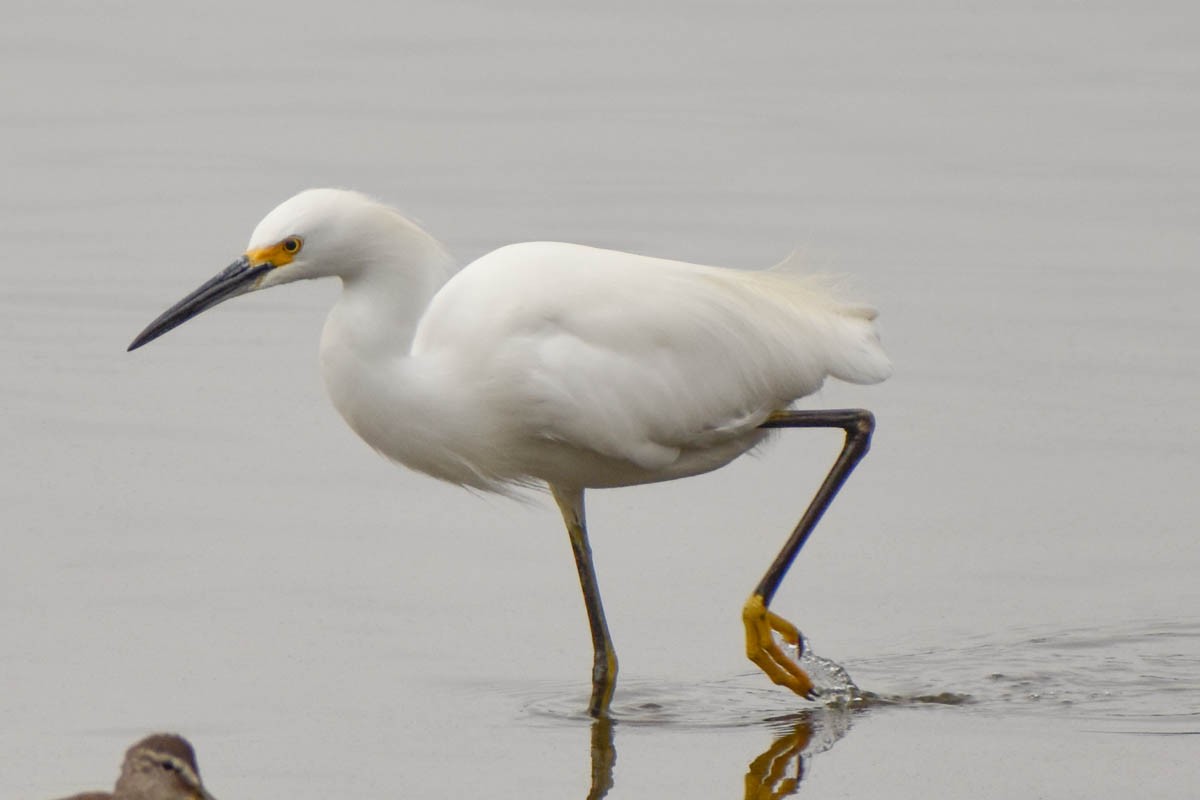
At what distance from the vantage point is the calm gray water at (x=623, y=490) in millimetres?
7039

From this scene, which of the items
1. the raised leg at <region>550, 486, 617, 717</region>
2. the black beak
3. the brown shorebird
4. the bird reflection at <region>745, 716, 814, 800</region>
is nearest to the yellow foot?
the bird reflection at <region>745, 716, 814, 800</region>

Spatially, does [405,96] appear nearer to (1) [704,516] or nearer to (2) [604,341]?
(1) [704,516]

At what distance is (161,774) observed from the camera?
16.3 ft

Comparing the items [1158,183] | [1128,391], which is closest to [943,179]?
[1158,183]

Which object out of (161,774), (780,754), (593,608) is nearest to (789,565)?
(593,608)

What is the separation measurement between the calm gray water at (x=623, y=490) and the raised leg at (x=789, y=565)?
0.14 metres

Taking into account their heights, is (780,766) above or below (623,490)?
below

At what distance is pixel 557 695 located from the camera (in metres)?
7.44

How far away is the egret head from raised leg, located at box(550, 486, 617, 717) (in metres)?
1.07

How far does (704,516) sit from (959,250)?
3648 millimetres

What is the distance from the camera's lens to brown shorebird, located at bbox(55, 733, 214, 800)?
16.4ft

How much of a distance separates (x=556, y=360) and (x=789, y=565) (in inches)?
42.8

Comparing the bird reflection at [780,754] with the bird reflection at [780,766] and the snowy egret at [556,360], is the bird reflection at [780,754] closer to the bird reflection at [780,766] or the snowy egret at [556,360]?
the bird reflection at [780,766]

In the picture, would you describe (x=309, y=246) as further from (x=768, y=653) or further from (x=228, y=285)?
(x=768, y=653)
